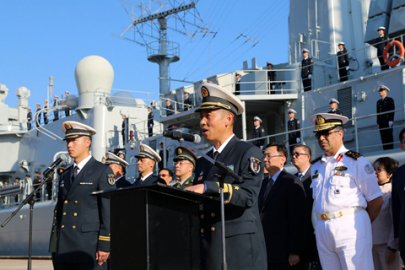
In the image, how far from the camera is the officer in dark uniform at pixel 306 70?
503 inches

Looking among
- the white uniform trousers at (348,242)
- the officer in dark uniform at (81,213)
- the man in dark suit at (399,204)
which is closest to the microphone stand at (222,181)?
the white uniform trousers at (348,242)

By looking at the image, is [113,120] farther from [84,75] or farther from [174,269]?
[174,269]

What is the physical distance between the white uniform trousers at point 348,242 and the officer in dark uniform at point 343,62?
831 cm

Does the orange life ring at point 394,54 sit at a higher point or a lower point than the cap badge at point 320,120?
higher

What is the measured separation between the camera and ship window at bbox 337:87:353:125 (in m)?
11.8

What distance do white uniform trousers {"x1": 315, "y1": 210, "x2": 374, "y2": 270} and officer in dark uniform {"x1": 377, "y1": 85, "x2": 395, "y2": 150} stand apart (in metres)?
5.96

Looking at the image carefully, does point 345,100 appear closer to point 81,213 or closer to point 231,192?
point 81,213

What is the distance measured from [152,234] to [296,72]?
36.6 feet

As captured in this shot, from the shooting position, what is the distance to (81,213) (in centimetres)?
473

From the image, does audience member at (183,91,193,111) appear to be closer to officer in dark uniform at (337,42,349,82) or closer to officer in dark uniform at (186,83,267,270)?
officer in dark uniform at (337,42,349,82)

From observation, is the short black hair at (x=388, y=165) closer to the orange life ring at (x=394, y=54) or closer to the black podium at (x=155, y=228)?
the black podium at (x=155, y=228)

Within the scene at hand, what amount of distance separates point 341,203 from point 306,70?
9.06 meters

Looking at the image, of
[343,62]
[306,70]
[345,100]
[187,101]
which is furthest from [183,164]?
[187,101]

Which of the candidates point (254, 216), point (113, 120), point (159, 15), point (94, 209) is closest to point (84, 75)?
point (113, 120)
